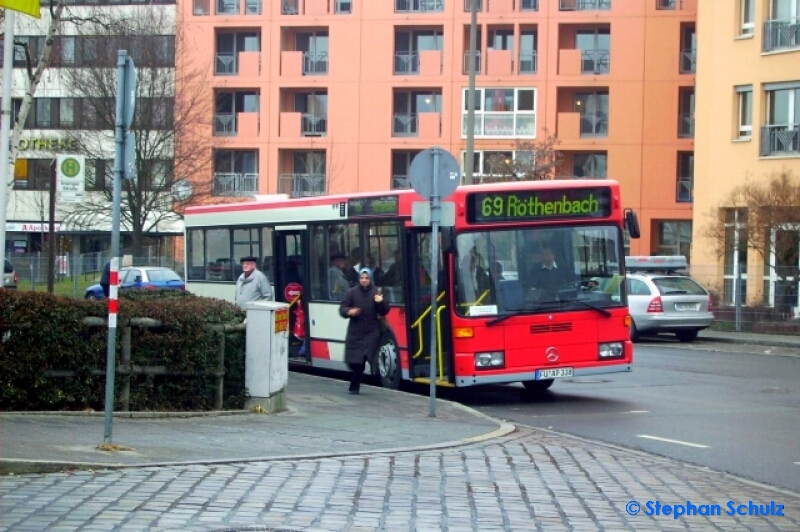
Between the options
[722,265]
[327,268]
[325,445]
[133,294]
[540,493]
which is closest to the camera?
[540,493]

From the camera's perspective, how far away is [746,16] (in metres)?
37.6

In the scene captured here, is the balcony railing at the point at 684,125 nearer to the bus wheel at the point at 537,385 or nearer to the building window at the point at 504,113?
the building window at the point at 504,113

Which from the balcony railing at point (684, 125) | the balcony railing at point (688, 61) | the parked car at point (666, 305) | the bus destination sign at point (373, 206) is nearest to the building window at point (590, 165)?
the balcony railing at point (684, 125)

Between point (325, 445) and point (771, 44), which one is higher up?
point (771, 44)

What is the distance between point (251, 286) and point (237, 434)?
23.9 feet

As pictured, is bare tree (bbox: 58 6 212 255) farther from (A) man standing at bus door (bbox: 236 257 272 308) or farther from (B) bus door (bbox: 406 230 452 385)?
(B) bus door (bbox: 406 230 452 385)

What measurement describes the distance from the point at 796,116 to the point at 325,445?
28.2 metres

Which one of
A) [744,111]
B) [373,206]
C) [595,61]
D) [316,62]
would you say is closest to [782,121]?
[744,111]

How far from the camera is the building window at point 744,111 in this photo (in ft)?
122

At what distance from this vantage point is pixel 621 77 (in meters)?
51.0

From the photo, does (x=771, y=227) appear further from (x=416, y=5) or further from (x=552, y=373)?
(x=416, y=5)

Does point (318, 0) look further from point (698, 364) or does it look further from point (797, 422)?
point (797, 422)

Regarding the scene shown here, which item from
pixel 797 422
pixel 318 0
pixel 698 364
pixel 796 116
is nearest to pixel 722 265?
pixel 796 116

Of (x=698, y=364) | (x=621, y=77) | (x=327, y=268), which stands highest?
(x=621, y=77)
